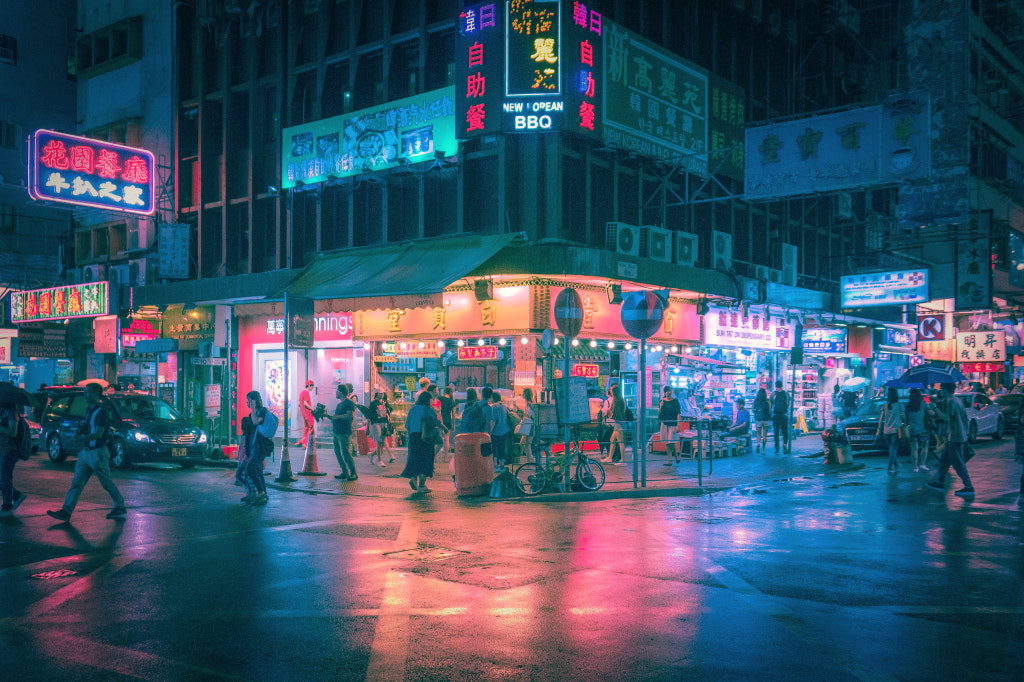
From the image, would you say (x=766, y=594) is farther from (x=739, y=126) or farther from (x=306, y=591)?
(x=739, y=126)

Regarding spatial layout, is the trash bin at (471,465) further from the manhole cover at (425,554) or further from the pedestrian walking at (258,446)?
the manhole cover at (425,554)

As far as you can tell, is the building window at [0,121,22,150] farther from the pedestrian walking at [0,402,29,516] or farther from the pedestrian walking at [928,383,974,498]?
the pedestrian walking at [928,383,974,498]

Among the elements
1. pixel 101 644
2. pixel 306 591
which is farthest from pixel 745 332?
pixel 101 644

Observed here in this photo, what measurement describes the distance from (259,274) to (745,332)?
15135 millimetres

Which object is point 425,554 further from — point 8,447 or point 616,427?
point 616,427

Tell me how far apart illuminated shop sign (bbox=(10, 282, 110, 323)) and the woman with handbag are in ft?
56.3

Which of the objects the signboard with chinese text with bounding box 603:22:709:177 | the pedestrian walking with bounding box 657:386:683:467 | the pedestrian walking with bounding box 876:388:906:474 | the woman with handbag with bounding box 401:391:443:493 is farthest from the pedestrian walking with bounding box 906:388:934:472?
the woman with handbag with bounding box 401:391:443:493

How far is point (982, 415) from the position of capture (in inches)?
1073

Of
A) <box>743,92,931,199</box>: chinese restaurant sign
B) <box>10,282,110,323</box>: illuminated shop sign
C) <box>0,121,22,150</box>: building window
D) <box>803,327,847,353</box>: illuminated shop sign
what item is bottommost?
<box>803,327,847,353</box>: illuminated shop sign

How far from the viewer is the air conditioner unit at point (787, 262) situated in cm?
→ 2973

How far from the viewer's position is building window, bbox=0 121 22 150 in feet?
133

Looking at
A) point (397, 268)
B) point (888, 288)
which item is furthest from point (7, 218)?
point (888, 288)

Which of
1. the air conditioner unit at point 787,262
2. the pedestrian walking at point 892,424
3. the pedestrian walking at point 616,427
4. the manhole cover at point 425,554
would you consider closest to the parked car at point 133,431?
the pedestrian walking at point 616,427

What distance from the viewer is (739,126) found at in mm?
27047
